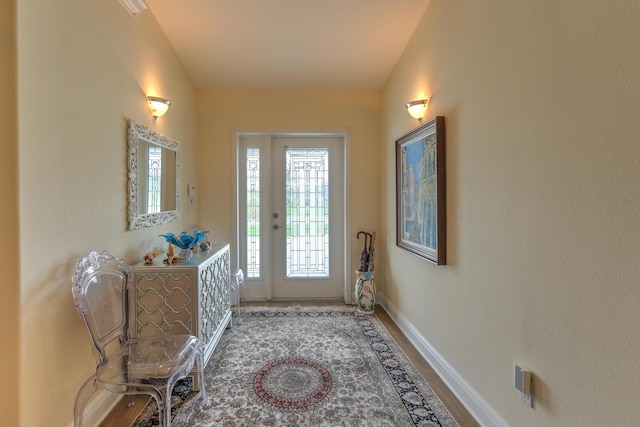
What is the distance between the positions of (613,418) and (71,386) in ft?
7.25

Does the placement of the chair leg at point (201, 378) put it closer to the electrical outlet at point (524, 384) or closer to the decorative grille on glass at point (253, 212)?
the electrical outlet at point (524, 384)

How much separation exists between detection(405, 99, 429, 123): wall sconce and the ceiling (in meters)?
0.66

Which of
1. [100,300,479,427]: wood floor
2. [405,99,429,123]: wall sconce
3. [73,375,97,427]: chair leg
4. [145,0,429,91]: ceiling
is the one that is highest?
[145,0,429,91]: ceiling

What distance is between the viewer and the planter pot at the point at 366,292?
3195 mm

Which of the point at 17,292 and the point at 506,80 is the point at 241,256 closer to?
the point at 17,292

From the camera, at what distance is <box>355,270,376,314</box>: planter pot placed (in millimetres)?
3195

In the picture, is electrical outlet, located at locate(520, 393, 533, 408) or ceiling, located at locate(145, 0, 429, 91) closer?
electrical outlet, located at locate(520, 393, 533, 408)

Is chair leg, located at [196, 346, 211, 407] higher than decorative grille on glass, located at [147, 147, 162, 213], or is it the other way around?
decorative grille on glass, located at [147, 147, 162, 213]

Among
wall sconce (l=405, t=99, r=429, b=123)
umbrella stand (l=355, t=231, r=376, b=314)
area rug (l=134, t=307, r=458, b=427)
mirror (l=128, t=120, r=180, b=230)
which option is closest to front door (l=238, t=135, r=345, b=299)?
umbrella stand (l=355, t=231, r=376, b=314)

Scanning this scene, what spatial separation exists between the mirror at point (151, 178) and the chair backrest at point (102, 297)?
0.39 meters

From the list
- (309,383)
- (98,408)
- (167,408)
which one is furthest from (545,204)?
(98,408)

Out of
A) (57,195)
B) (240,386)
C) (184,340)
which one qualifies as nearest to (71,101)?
(57,195)

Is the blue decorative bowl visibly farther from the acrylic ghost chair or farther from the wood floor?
the wood floor

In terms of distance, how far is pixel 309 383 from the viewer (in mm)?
1965
